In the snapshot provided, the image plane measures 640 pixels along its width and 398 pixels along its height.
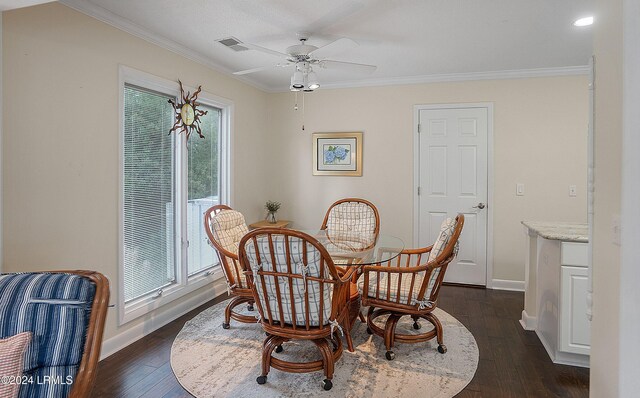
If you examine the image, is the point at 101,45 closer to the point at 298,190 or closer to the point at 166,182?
the point at 166,182

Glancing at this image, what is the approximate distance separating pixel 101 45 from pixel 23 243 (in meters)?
1.39

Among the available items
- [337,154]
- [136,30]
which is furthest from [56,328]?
[337,154]

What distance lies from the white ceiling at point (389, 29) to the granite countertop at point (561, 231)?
1.51 metres

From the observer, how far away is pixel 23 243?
6.79ft

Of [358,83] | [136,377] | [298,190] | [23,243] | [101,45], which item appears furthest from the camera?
[298,190]

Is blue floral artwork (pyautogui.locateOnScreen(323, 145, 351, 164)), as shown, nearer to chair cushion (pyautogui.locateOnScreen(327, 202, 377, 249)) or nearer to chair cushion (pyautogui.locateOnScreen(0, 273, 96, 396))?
chair cushion (pyautogui.locateOnScreen(327, 202, 377, 249))

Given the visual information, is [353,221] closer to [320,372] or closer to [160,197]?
[320,372]

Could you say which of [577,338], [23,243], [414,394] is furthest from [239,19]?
[577,338]

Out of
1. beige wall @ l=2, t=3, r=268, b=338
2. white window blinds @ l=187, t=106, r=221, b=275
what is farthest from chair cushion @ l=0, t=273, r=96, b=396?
white window blinds @ l=187, t=106, r=221, b=275

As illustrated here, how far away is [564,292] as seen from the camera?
7.86ft

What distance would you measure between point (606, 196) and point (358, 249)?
5.72ft

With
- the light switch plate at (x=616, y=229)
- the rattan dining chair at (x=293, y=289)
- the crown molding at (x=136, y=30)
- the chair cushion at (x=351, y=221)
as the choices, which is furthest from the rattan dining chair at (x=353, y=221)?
the light switch plate at (x=616, y=229)

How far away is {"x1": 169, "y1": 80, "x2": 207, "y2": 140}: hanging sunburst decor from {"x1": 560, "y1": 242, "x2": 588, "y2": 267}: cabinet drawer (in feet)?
10.2

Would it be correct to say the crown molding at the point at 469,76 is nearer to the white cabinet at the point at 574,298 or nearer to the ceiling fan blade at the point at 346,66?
the ceiling fan blade at the point at 346,66
